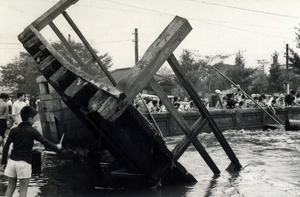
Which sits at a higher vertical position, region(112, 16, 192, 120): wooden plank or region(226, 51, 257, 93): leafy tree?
region(226, 51, 257, 93): leafy tree

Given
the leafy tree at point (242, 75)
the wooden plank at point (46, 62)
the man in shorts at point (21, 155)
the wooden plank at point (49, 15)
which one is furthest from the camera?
the leafy tree at point (242, 75)

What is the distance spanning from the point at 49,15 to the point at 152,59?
2.33 m

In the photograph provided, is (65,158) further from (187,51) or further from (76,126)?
(187,51)

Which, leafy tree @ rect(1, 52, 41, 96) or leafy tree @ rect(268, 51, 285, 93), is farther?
leafy tree @ rect(268, 51, 285, 93)

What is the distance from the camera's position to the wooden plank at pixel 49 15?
21.2 ft

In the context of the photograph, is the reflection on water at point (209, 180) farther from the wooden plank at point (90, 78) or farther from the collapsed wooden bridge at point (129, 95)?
the wooden plank at point (90, 78)

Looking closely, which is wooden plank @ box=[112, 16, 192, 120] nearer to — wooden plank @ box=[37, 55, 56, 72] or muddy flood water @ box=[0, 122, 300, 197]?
wooden plank @ box=[37, 55, 56, 72]

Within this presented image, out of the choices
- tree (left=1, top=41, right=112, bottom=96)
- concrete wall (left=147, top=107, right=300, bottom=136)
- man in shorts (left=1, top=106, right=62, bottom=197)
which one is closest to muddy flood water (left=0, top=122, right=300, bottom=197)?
man in shorts (left=1, top=106, right=62, bottom=197)

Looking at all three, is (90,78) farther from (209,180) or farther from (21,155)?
(209,180)

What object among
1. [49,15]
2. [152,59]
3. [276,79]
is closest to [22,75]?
[276,79]

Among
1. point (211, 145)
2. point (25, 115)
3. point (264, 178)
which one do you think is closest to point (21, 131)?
point (25, 115)

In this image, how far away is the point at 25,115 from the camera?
509 cm

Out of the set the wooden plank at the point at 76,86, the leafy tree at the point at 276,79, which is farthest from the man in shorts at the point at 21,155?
the leafy tree at the point at 276,79

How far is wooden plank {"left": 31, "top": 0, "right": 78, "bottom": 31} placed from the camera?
6.47 meters
